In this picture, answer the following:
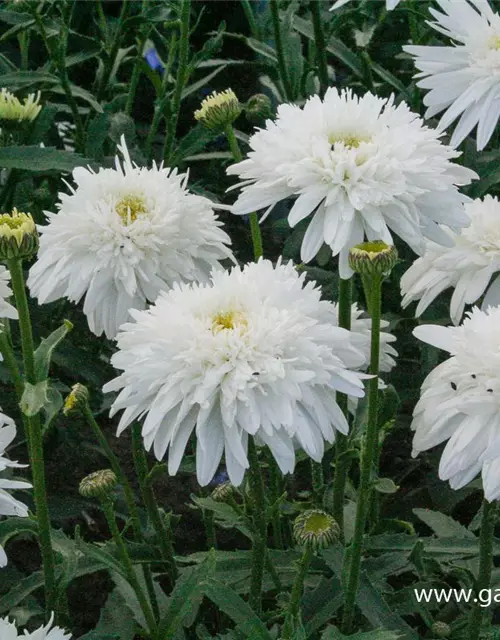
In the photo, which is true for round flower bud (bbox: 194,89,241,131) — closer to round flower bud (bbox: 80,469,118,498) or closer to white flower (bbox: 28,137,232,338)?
white flower (bbox: 28,137,232,338)

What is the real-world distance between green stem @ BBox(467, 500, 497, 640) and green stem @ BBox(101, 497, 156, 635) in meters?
0.41

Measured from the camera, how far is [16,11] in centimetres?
220

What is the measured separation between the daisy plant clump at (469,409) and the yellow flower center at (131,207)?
16.2 inches

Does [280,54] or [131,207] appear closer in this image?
[131,207]

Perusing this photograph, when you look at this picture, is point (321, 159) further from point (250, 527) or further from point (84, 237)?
point (250, 527)

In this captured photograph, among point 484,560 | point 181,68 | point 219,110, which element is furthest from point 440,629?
point 181,68

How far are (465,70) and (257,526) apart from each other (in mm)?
824

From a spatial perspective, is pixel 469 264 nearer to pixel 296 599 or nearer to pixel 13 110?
pixel 296 599

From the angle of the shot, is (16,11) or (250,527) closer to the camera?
(250,527)

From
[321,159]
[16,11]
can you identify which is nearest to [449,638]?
[321,159]

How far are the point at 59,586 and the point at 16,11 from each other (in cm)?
135

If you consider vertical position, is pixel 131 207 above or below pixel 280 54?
below

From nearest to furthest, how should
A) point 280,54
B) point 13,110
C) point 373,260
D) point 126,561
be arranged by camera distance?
point 373,260 < point 126,561 < point 13,110 < point 280,54

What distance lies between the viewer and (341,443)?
1.35 m
